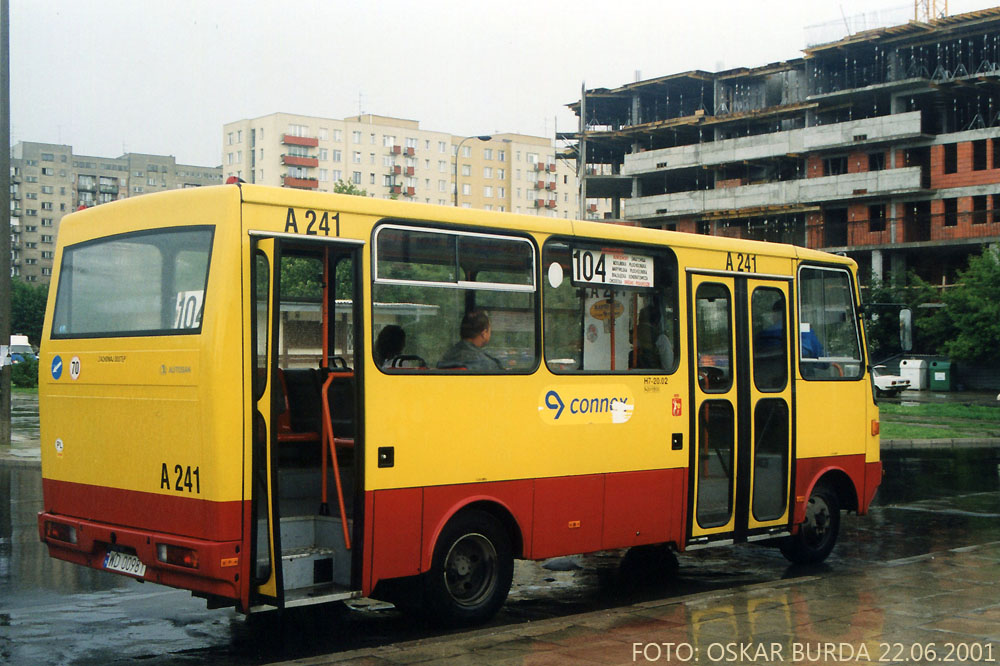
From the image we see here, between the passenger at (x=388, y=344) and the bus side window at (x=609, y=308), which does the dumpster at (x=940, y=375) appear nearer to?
the bus side window at (x=609, y=308)

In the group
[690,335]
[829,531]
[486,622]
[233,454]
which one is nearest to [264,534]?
[233,454]

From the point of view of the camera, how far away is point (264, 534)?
23.6ft

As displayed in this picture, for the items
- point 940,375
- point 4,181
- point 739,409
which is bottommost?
point 940,375

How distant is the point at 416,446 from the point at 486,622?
1503mm

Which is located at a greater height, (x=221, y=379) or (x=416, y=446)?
(x=221, y=379)

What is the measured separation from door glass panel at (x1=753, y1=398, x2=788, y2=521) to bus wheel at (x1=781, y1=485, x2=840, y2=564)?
21.5 inches

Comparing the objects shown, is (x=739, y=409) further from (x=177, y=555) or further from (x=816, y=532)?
(x=177, y=555)

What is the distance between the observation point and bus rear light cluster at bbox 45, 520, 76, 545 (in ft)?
26.1

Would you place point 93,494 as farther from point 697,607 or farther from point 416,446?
point 697,607

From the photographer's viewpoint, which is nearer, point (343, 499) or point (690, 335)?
point (343, 499)

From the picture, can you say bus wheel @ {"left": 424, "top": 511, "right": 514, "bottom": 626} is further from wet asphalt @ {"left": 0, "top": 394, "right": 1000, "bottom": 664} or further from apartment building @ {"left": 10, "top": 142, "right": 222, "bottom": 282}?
apartment building @ {"left": 10, "top": 142, "right": 222, "bottom": 282}

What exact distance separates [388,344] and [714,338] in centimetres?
367

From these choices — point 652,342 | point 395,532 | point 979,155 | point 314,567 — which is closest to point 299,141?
point 979,155

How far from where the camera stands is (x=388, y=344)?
781 cm
